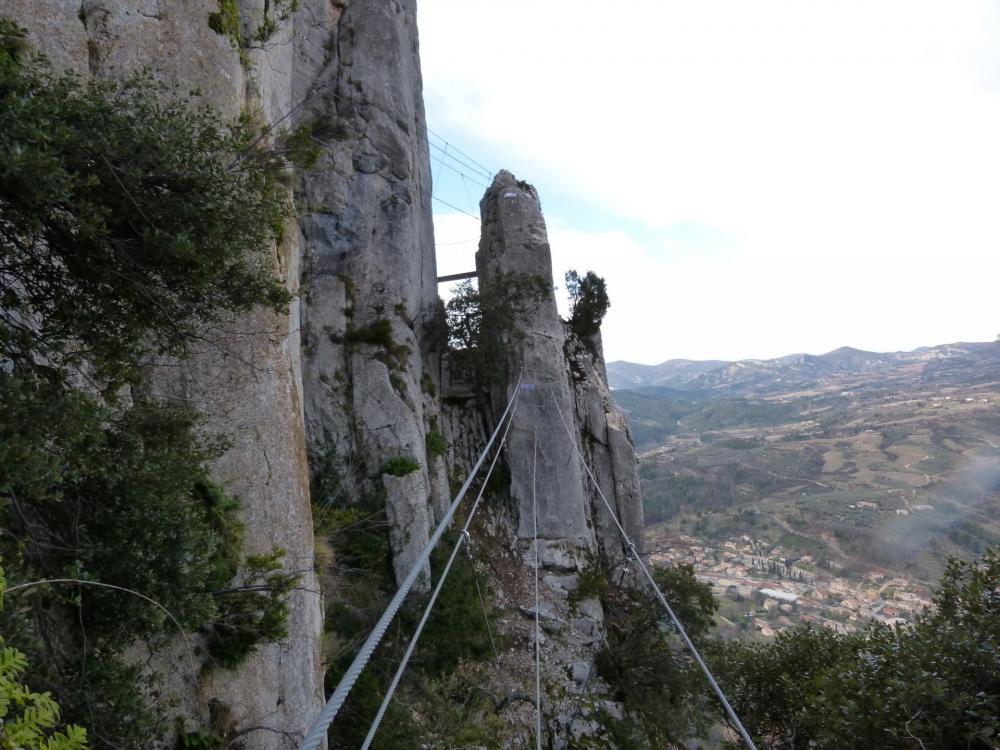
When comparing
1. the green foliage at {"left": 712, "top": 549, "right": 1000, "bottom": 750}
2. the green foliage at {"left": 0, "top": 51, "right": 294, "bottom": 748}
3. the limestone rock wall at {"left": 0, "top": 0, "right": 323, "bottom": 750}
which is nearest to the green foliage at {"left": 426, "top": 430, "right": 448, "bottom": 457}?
the limestone rock wall at {"left": 0, "top": 0, "right": 323, "bottom": 750}

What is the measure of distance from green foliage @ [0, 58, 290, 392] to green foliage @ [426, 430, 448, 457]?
1299 cm

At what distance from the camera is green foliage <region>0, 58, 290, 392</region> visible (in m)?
3.69

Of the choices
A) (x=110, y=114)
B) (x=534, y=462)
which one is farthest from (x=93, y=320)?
(x=534, y=462)

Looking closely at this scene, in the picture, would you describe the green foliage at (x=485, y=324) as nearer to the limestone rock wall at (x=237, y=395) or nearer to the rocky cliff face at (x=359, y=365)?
the rocky cliff face at (x=359, y=365)

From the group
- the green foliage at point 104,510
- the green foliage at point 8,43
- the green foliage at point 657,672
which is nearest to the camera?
the green foliage at point 8,43

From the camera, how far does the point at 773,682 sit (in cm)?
1611

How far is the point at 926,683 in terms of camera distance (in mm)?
8758

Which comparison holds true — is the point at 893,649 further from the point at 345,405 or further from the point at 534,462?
the point at 345,405

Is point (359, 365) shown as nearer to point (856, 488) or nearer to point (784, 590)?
point (784, 590)

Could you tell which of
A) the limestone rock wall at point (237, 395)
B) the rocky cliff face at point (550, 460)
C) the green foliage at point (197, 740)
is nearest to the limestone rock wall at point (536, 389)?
the rocky cliff face at point (550, 460)

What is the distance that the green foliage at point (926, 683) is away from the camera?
327 inches

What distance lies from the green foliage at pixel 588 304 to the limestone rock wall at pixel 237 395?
19687 millimetres

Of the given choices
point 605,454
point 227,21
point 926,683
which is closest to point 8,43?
point 227,21

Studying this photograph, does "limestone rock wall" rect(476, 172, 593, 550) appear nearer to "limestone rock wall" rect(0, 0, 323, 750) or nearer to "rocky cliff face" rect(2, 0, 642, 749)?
"rocky cliff face" rect(2, 0, 642, 749)
